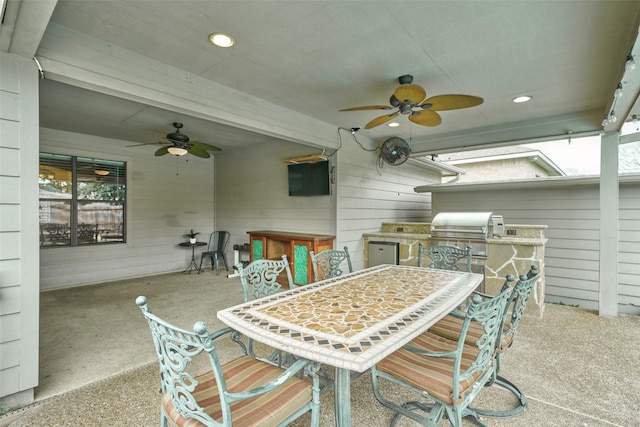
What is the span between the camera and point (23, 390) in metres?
2.05

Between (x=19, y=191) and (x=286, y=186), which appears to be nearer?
(x=19, y=191)

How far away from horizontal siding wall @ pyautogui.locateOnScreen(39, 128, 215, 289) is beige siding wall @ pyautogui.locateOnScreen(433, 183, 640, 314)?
6678mm

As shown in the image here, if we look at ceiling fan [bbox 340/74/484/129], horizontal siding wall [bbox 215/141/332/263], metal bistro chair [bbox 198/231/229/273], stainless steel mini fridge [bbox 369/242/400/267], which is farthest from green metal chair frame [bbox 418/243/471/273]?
metal bistro chair [bbox 198/231/229/273]

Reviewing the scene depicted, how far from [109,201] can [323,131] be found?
4.33m

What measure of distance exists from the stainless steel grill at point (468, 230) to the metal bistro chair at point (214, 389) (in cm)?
365

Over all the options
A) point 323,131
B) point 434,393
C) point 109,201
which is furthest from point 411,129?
point 109,201

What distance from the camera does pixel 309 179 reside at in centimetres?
522

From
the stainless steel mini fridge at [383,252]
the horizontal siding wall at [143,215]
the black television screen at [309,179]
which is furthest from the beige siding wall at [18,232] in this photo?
the stainless steel mini fridge at [383,252]

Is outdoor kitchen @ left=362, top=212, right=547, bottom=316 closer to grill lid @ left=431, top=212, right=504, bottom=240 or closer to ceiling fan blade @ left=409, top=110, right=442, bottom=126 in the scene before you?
grill lid @ left=431, top=212, right=504, bottom=240

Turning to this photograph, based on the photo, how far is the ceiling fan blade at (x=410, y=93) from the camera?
265cm

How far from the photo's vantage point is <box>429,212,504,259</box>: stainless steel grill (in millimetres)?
4305

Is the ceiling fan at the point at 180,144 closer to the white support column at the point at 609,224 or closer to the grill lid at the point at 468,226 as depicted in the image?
the grill lid at the point at 468,226

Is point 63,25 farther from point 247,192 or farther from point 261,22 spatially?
point 247,192

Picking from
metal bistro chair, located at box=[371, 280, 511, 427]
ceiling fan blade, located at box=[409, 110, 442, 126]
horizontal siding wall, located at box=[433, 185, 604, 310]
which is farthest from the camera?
horizontal siding wall, located at box=[433, 185, 604, 310]
